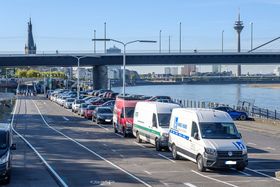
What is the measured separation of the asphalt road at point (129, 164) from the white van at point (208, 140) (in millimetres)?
425

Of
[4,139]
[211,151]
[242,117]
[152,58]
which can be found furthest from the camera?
[152,58]

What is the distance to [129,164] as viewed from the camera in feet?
75.3

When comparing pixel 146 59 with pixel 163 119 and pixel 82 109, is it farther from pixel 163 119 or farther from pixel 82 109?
pixel 163 119

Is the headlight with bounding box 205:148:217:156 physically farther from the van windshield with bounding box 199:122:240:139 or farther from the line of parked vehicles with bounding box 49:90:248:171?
the van windshield with bounding box 199:122:240:139

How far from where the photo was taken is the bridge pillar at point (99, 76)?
341 feet

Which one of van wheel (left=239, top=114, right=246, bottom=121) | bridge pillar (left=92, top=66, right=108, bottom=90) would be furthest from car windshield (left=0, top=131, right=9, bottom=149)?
bridge pillar (left=92, top=66, right=108, bottom=90)

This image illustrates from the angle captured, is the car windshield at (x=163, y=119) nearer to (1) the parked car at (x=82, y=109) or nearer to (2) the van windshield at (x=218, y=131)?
(2) the van windshield at (x=218, y=131)

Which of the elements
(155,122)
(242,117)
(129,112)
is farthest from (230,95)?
(155,122)

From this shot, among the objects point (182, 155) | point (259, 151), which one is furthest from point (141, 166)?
point (259, 151)

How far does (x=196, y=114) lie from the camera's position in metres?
22.5

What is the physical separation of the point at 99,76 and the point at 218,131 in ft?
279

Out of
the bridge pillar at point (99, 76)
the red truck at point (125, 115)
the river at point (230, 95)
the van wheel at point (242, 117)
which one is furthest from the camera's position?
the bridge pillar at point (99, 76)

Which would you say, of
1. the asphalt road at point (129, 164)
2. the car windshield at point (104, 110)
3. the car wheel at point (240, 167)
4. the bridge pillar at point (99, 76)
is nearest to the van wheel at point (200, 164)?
the asphalt road at point (129, 164)

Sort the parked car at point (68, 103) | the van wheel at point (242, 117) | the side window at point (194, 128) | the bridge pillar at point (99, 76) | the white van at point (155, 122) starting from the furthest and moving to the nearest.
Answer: the bridge pillar at point (99, 76) < the parked car at point (68, 103) < the van wheel at point (242, 117) < the white van at point (155, 122) < the side window at point (194, 128)
